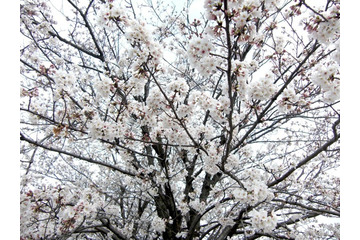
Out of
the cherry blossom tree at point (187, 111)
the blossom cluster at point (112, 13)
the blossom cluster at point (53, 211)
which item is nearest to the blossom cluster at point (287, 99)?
the cherry blossom tree at point (187, 111)

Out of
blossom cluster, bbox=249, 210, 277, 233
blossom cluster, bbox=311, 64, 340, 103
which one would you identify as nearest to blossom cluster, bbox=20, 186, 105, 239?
blossom cluster, bbox=249, 210, 277, 233

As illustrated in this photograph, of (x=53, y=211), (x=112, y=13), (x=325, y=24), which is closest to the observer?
(x=325, y=24)

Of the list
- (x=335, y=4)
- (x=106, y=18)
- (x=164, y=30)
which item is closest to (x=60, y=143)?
(x=106, y=18)

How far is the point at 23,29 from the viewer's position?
4.66m

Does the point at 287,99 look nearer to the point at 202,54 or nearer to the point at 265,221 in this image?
the point at 202,54

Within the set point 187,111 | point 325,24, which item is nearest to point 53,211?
point 187,111

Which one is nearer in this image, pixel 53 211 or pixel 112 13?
pixel 112 13

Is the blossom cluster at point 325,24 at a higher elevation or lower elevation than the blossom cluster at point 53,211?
higher

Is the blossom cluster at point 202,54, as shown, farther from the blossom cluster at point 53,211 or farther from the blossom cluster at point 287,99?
the blossom cluster at point 53,211

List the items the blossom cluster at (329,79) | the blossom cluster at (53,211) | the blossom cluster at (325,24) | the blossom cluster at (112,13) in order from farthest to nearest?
the blossom cluster at (53,211) < the blossom cluster at (112,13) < the blossom cluster at (329,79) < the blossom cluster at (325,24)

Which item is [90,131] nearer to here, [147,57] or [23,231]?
[147,57]

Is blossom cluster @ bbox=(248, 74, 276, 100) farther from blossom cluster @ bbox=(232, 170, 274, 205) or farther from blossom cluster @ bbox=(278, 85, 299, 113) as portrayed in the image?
blossom cluster @ bbox=(232, 170, 274, 205)

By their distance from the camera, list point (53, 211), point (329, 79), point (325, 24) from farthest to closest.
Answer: point (53, 211) → point (329, 79) → point (325, 24)

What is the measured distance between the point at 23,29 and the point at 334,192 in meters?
6.74
